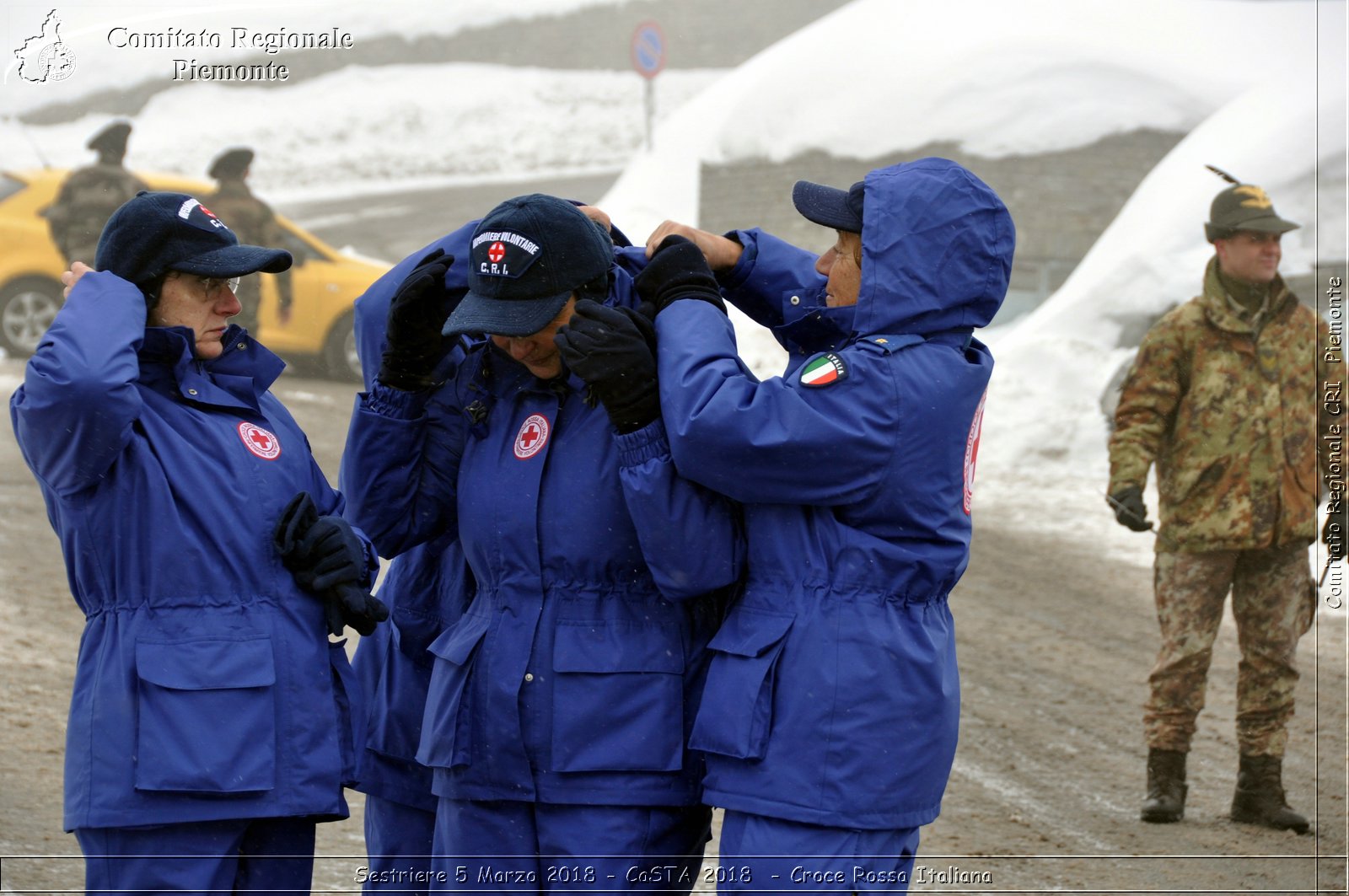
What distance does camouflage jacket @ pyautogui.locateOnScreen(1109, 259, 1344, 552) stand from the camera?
5.66 meters

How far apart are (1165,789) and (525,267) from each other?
4157 millimetres

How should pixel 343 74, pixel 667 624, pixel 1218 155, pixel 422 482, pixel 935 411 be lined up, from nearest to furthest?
pixel 935 411, pixel 667 624, pixel 422 482, pixel 1218 155, pixel 343 74

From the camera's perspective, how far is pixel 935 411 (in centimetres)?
261

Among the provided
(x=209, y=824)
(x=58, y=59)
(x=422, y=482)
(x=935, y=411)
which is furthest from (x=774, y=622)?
(x=58, y=59)

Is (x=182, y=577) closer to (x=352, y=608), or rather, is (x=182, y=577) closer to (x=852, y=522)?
(x=352, y=608)

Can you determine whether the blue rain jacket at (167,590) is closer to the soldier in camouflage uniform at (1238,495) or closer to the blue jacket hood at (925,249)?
the blue jacket hood at (925,249)

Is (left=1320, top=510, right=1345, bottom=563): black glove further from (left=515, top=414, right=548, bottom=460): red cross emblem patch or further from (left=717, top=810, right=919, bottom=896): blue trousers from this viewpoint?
(left=515, top=414, right=548, bottom=460): red cross emblem patch

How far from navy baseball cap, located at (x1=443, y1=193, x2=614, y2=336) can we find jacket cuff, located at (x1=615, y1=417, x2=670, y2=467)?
27cm

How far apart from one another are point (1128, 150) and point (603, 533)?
9998 millimetres

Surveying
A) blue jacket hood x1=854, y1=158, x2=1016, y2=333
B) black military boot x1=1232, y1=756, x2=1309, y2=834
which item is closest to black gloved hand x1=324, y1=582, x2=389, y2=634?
blue jacket hood x1=854, y1=158, x2=1016, y2=333

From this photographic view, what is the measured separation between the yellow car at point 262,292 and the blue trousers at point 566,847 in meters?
8.55

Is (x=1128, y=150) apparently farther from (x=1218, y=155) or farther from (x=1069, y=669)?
(x=1069, y=669)

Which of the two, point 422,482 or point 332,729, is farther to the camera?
point 422,482

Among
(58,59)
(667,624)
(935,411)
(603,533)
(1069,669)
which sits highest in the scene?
(58,59)
